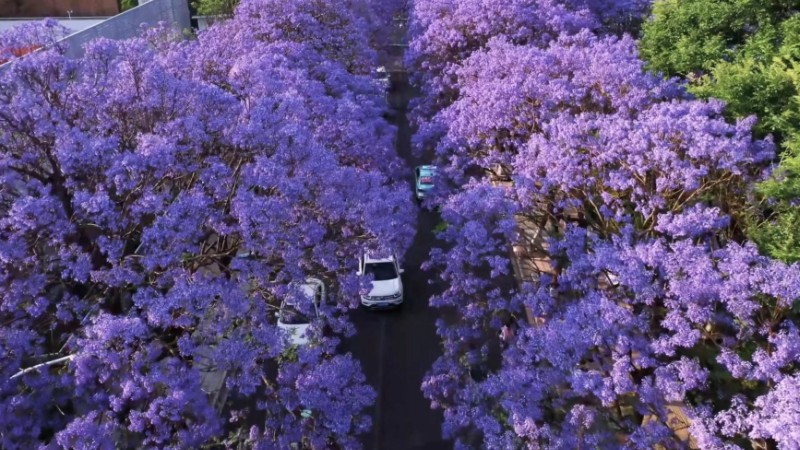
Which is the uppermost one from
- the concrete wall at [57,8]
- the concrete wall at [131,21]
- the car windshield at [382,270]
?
the concrete wall at [131,21]

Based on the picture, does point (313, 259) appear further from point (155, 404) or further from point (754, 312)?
point (754, 312)

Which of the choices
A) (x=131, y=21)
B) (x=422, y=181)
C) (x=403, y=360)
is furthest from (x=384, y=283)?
(x=131, y=21)

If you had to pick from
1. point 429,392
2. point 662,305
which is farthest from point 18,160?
point 662,305

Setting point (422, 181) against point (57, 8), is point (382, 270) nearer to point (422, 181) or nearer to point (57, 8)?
point (422, 181)

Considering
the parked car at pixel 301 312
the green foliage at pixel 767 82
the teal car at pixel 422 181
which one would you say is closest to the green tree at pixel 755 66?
the green foliage at pixel 767 82

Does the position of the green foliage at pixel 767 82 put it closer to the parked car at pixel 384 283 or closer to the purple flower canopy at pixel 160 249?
the purple flower canopy at pixel 160 249

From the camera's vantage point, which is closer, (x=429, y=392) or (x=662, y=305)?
(x=662, y=305)
